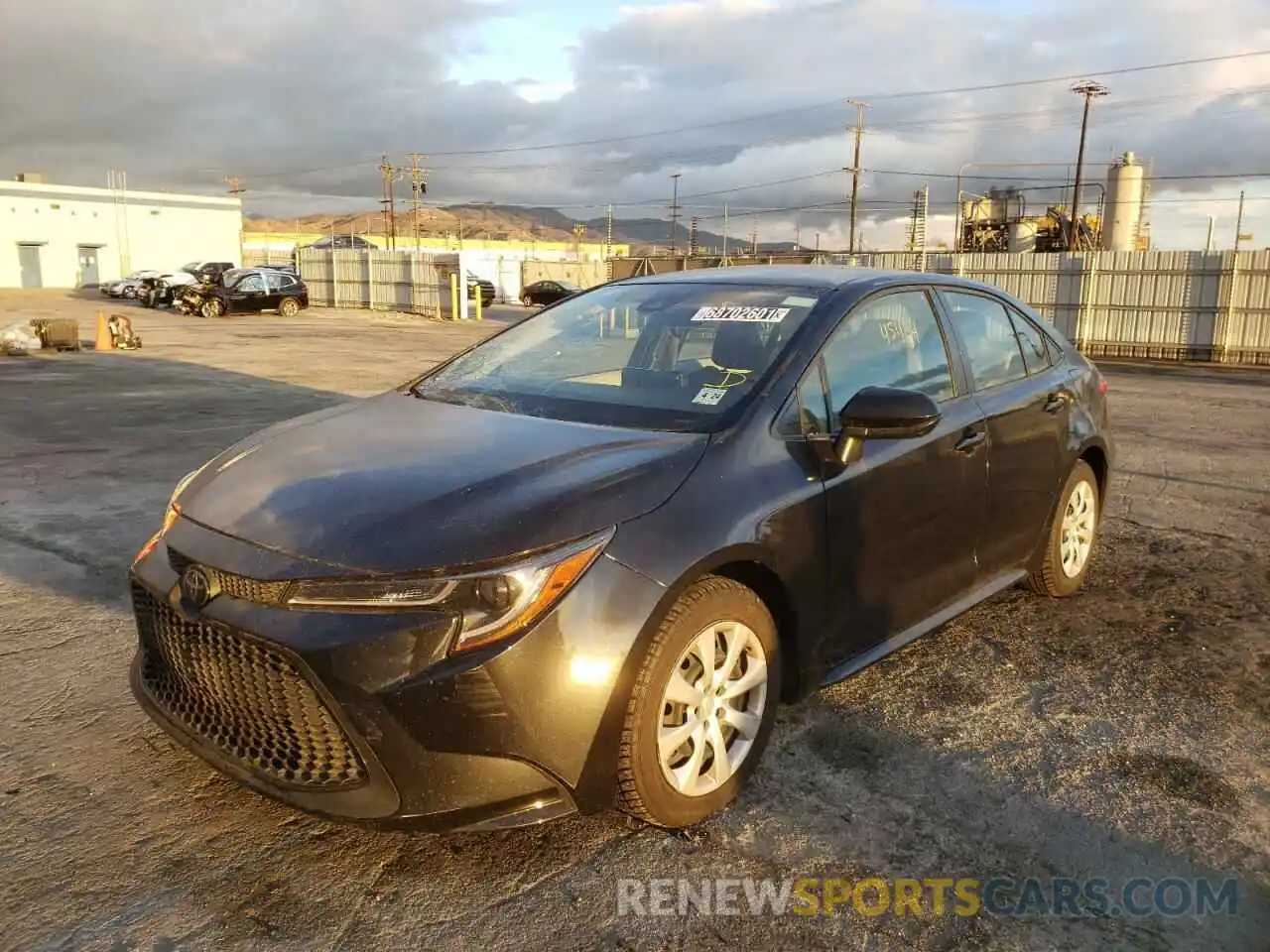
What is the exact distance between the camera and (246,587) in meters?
2.42

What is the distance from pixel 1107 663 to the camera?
4.03m

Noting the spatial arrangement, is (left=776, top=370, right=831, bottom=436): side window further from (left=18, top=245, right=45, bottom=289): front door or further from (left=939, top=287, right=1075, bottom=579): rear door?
(left=18, top=245, right=45, bottom=289): front door

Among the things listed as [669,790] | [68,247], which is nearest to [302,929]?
[669,790]

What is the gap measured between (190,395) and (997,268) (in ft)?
65.1

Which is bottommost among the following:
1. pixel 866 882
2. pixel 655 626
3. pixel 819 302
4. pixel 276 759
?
pixel 866 882

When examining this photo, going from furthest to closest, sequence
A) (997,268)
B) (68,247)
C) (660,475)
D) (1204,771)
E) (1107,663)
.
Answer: (68,247) < (997,268) < (1107,663) < (1204,771) < (660,475)

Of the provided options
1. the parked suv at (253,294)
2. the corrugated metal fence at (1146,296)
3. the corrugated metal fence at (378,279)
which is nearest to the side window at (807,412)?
the corrugated metal fence at (1146,296)

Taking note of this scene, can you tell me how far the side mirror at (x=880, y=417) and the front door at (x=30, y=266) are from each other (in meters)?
67.2

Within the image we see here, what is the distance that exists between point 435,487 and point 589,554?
1.63ft

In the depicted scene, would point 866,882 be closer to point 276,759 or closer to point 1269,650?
point 276,759

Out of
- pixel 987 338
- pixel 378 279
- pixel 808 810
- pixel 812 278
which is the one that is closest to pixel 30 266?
pixel 378 279

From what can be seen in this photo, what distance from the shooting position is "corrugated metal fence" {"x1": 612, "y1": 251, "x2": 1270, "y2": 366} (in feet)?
71.5

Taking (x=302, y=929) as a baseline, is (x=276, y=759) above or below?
above

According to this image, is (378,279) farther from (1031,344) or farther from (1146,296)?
(1031,344)
